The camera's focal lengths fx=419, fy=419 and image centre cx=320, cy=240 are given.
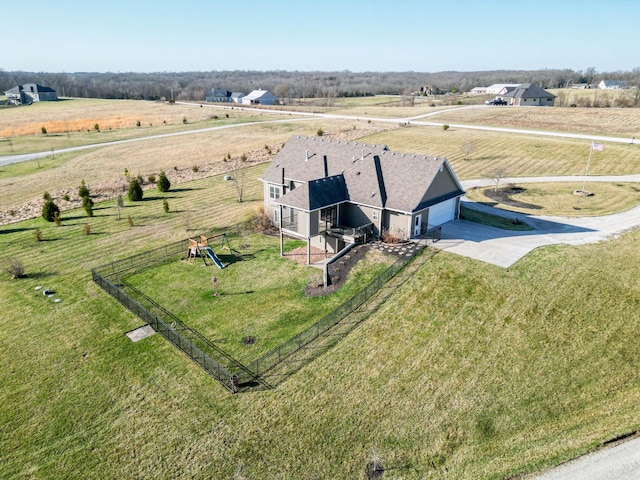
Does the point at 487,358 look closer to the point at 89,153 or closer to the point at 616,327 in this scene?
the point at 616,327

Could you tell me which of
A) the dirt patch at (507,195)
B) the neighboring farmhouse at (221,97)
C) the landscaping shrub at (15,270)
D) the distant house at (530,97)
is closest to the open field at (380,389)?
the landscaping shrub at (15,270)

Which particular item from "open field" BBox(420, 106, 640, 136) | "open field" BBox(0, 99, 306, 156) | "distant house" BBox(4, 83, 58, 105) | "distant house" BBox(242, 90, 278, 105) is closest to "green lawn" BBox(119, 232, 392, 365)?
"open field" BBox(420, 106, 640, 136)

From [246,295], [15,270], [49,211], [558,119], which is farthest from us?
[558,119]

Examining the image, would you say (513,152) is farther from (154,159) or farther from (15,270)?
(15,270)

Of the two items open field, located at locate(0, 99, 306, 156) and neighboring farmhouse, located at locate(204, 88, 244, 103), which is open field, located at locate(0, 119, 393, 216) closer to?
open field, located at locate(0, 99, 306, 156)

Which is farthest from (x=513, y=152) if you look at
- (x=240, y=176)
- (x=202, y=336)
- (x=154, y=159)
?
(x=154, y=159)

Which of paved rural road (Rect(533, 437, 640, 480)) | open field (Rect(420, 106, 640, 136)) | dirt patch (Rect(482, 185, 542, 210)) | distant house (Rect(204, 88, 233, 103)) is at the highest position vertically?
distant house (Rect(204, 88, 233, 103))

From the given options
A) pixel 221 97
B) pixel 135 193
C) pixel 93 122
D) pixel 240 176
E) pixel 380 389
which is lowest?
pixel 380 389
